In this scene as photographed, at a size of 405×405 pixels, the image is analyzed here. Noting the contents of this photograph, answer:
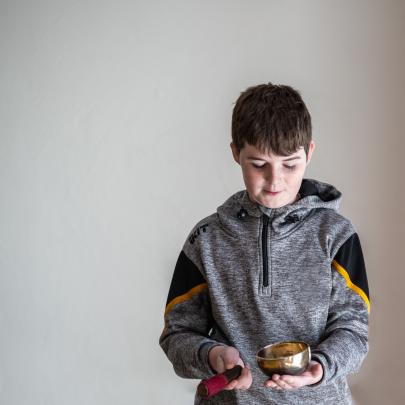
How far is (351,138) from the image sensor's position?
6.68 ft

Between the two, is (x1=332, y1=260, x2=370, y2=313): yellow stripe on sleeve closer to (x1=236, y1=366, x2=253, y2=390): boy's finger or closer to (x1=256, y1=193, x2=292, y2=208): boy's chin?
(x1=256, y1=193, x2=292, y2=208): boy's chin

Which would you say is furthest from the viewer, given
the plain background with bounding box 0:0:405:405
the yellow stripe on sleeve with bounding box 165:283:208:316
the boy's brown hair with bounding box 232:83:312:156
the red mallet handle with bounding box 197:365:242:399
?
the plain background with bounding box 0:0:405:405

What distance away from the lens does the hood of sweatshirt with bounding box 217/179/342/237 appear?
1275mm

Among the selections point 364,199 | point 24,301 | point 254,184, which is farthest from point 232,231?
point 24,301

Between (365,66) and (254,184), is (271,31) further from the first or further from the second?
(254,184)

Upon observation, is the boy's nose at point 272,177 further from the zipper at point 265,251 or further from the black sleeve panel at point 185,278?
the black sleeve panel at point 185,278

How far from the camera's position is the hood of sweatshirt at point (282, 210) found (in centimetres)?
128

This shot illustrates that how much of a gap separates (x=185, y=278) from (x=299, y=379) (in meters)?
0.36

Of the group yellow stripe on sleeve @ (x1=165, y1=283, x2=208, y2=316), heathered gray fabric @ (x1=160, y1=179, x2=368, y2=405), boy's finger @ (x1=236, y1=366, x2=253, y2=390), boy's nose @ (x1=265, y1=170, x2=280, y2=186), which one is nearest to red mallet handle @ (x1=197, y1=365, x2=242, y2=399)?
boy's finger @ (x1=236, y1=366, x2=253, y2=390)

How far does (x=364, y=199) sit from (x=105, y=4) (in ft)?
3.87

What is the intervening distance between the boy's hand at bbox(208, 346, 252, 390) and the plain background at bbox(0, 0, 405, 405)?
996mm

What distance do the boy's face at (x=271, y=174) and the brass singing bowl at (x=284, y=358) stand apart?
28 centimetres

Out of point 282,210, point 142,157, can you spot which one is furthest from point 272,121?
point 142,157

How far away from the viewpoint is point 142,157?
2.32 m
